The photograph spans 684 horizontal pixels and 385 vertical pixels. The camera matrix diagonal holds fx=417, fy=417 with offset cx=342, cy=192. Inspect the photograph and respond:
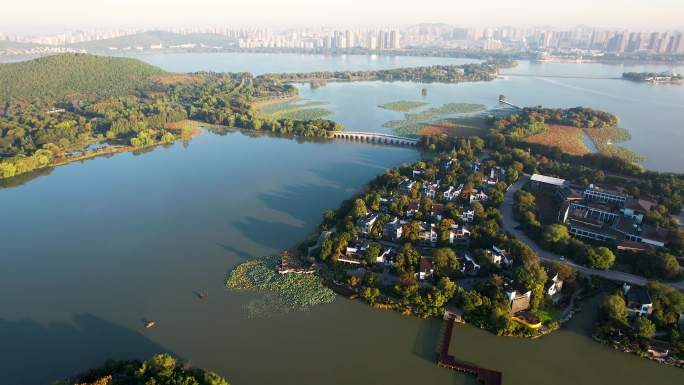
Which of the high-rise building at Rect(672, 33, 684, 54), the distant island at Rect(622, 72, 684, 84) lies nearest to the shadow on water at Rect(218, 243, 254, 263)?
the distant island at Rect(622, 72, 684, 84)

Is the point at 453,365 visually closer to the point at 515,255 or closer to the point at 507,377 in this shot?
the point at 507,377

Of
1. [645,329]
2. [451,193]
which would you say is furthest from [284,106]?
[645,329]

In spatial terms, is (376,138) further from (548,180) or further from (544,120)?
(544,120)

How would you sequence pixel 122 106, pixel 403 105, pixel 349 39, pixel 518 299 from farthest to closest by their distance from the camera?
pixel 349 39 → pixel 403 105 → pixel 122 106 → pixel 518 299

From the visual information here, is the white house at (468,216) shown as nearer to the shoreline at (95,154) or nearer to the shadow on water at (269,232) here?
the shadow on water at (269,232)

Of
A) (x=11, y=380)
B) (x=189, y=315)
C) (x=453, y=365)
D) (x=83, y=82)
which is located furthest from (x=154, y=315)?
(x=83, y=82)

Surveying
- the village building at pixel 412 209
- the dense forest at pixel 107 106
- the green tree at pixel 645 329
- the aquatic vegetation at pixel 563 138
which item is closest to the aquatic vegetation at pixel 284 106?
the dense forest at pixel 107 106
